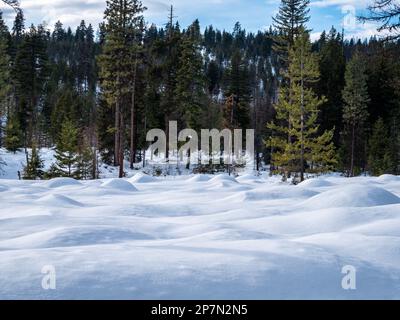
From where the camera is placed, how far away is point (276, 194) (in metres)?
10.2

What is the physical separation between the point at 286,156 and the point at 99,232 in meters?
20.0

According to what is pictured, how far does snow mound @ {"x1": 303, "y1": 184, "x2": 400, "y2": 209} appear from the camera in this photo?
8055 millimetres

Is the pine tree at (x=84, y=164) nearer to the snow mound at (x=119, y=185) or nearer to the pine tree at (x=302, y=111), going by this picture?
the pine tree at (x=302, y=111)

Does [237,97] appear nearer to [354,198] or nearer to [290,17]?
[290,17]

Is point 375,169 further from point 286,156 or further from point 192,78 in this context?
point 192,78

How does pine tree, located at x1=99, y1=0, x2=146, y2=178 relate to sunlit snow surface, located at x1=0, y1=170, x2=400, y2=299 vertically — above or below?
above

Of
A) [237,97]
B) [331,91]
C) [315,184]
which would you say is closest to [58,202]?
[315,184]

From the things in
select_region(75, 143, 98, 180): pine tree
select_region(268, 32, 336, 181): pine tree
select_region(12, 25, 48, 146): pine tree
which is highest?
select_region(12, 25, 48, 146): pine tree

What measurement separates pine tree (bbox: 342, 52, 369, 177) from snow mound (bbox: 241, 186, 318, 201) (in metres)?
29.6

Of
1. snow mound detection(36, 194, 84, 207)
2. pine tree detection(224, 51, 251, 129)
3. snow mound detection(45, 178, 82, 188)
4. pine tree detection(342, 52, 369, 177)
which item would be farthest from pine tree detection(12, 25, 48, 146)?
snow mound detection(36, 194, 84, 207)

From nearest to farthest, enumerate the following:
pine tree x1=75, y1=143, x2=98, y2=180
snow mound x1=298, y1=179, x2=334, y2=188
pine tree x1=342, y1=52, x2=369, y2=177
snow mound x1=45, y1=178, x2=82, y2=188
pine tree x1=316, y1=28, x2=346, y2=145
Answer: snow mound x1=298, y1=179, x2=334, y2=188
snow mound x1=45, y1=178, x2=82, y2=188
pine tree x1=75, y1=143, x2=98, y2=180
pine tree x1=342, y1=52, x2=369, y2=177
pine tree x1=316, y1=28, x2=346, y2=145

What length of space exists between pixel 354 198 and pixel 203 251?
508cm

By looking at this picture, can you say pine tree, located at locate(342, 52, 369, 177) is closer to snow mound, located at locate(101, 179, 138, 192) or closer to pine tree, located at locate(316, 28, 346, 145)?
pine tree, located at locate(316, 28, 346, 145)

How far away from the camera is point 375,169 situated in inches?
1344
